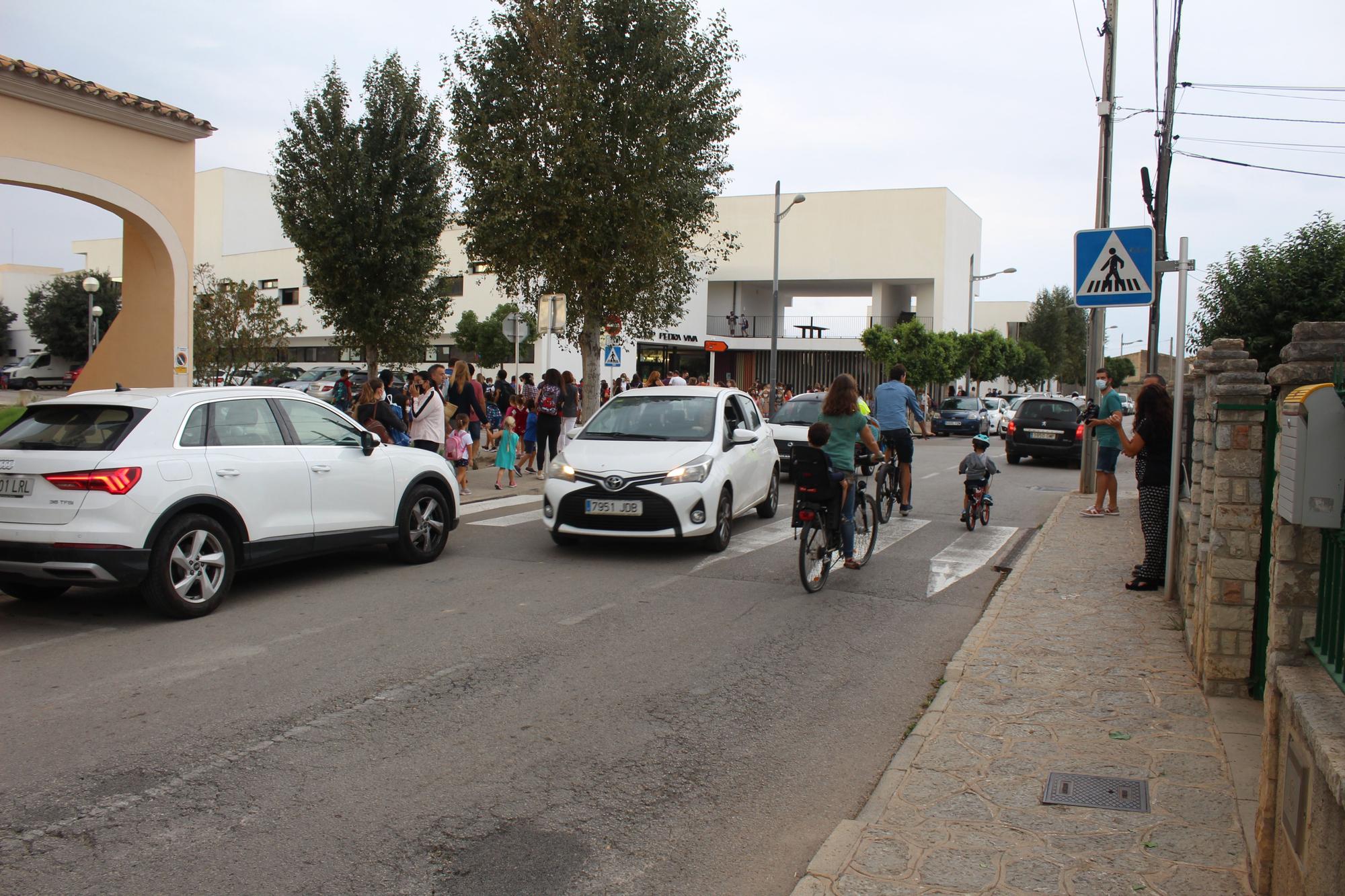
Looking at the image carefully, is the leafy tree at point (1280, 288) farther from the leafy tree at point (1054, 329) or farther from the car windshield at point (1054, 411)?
the leafy tree at point (1054, 329)

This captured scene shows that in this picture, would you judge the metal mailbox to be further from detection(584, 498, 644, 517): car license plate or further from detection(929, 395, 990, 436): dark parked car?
detection(929, 395, 990, 436): dark parked car

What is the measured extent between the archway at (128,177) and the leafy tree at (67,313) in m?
45.4

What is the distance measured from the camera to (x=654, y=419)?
36.6 ft

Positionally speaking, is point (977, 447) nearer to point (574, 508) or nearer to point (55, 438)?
point (574, 508)

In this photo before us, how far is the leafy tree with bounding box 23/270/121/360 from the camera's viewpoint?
57312mm

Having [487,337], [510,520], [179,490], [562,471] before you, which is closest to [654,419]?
[562,471]

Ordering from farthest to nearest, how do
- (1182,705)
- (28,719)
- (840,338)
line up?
1. (840,338)
2. (1182,705)
3. (28,719)

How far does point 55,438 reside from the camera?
285 inches

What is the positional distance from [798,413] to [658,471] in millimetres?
8067

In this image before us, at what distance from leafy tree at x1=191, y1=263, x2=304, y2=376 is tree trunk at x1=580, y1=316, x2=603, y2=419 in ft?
42.1

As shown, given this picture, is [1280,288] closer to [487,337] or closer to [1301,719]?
[1301,719]

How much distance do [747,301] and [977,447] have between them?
44778 mm

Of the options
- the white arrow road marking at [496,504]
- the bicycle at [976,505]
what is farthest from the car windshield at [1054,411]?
the white arrow road marking at [496,504]

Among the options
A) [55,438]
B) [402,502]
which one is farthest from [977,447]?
[55,438]
